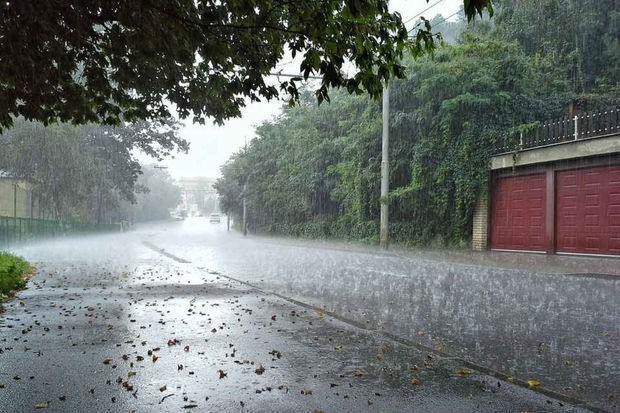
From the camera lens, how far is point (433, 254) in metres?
19.5

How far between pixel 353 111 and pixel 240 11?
2250 centimetres

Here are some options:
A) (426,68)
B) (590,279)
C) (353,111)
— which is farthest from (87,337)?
(353,111)

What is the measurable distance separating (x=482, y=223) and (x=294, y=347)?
1601cm

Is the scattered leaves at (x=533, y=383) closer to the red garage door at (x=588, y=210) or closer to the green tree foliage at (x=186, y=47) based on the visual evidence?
the green tree foliage at (x=186, y=47)

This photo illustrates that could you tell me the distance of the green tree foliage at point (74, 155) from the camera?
30.1 meters

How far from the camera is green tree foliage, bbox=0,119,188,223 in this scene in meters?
30.1

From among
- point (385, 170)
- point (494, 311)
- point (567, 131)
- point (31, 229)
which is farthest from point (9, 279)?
point (31, 229)

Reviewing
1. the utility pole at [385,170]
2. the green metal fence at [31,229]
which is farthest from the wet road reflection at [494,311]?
the green metal fence at [31,229]

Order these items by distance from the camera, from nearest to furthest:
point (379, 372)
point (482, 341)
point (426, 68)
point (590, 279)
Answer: point (379, 372) → point (482, 341) → point (590, 279) → point (426, 68)

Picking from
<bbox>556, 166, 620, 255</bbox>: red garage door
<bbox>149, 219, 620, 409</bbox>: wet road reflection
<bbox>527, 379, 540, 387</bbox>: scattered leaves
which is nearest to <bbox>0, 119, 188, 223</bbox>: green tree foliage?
<bbox>149, 219, 620, 409</bbox>: wet road reflection

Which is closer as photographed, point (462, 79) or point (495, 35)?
point (462, 79)

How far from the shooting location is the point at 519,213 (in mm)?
18953

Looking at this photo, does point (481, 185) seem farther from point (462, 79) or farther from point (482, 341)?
point (482, 341)

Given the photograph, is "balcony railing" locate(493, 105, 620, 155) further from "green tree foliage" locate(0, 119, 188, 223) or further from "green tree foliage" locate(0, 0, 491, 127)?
"green tree foliage" locate(0, 119, 188, 223)
